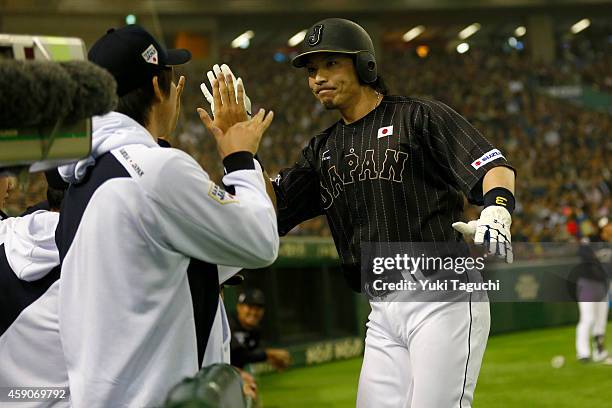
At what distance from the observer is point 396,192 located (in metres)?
4.13

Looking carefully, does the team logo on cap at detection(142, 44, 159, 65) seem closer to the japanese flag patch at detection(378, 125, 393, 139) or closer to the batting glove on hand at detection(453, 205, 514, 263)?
the batting glove on hand at detection(453, 205, 514, 263)

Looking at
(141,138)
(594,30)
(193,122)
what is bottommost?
(141,138)

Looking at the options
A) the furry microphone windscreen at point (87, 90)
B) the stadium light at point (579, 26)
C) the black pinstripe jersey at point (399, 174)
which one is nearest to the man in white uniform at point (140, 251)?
the furry microphone windscreen at point (87, 90)

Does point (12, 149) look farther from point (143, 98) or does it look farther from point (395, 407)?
point (395, 407)

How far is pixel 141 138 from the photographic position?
259 cm

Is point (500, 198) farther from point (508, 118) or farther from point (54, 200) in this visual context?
point (508, 118)

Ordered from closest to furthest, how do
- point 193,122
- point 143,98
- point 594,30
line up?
point 143,98 → point 193,122 → point 594,30

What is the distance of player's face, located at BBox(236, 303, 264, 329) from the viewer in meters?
8.35

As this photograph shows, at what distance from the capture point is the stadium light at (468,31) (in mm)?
33094

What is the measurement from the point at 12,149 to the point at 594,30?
3308 cm

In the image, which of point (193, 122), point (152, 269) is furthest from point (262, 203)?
point (193, 122)

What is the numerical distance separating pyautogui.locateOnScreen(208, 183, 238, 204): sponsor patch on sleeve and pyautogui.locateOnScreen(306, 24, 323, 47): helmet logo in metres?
1.96

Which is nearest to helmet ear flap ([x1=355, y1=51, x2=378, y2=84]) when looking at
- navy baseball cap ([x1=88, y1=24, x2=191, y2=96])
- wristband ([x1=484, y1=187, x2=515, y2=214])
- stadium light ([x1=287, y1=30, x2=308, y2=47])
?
wristband ([x1=484, y1=187, x2=515, y2=214])

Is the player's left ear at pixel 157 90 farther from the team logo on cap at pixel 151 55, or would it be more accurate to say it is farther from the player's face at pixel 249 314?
the player's face at pixel 249 314
